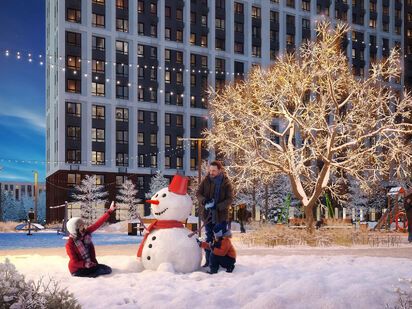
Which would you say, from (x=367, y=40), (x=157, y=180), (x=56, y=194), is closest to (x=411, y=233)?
(x=157, y=180)

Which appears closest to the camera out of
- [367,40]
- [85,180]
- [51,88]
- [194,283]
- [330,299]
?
[330,299]

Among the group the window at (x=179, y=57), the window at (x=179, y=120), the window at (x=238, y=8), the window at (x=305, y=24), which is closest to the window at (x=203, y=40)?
the window at (x=179, y=57)

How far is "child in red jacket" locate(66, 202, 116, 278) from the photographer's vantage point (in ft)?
30.7

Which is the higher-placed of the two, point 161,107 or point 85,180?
point 161,107

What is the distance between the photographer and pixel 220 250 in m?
10.0

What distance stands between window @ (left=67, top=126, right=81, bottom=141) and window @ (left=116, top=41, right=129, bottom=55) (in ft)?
31.1

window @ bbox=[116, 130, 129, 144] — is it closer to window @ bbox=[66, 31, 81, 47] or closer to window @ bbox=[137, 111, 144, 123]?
window @ bbox=[137, 111, 144, 123]

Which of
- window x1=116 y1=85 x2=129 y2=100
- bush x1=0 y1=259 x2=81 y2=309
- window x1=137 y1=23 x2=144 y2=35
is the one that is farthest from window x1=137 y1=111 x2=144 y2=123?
bush x1=0 y1=259 x2=81 y2=309

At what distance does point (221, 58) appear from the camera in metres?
68.2

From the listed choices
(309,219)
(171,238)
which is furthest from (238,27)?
(171,238)

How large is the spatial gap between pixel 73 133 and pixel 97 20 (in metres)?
12.0

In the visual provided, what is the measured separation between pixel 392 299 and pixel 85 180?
50882 millimetres

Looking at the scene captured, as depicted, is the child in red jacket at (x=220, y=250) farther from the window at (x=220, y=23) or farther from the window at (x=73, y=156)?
the window at (x=220, y=23)

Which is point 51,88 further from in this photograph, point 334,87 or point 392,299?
point 392,299
